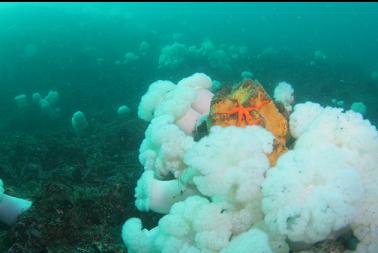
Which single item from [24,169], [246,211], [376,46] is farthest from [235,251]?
[376,46]

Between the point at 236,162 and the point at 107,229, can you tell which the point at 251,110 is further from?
the point at 107,229

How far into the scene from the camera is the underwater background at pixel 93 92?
4098mm

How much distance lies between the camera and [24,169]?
7484 mm

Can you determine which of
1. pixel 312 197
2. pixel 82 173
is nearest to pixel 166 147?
pixel 312 197

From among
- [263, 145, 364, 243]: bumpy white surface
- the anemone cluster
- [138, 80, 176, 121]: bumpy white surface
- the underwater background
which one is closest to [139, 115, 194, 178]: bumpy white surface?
the anemone cluster

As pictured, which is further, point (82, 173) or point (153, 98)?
point (82, 173)

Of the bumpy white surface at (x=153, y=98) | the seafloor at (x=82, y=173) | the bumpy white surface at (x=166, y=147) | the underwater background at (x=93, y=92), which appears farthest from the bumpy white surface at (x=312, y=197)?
the bumpy white surface at (x=153, y=98)

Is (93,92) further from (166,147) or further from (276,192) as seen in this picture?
(276,192)

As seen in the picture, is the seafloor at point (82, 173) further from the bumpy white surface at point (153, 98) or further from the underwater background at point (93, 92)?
the bumpy white surface at point (153, 98)

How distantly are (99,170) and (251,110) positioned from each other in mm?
3911

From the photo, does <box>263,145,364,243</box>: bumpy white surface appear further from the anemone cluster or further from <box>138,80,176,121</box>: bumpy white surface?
<box>138,80,176,121</box>: bumpy white surface

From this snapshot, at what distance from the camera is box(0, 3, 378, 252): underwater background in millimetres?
4098

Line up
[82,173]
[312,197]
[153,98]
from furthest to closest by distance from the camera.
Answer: [82,173] → [153,98] → [312,197]

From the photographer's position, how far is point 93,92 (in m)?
16.2
